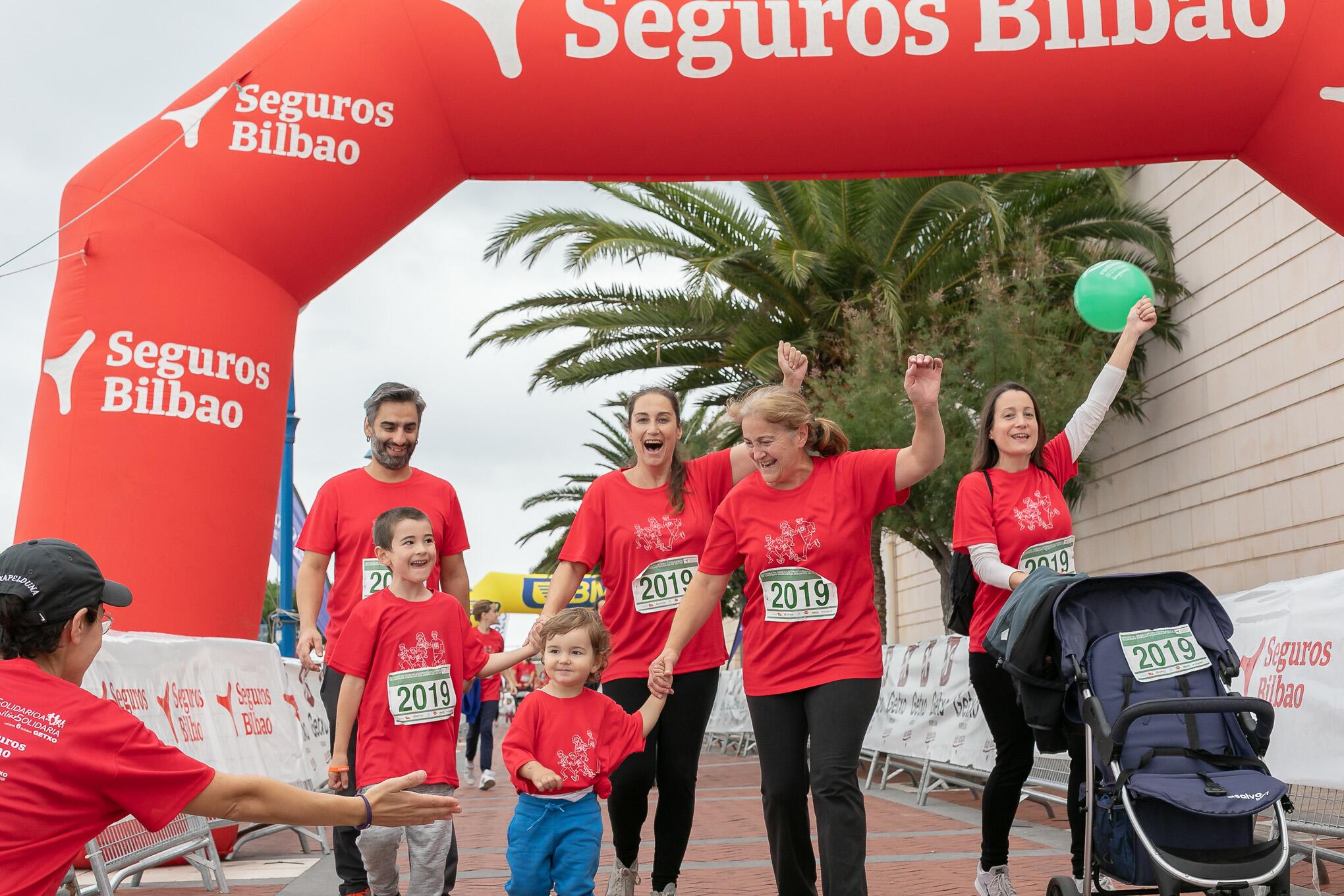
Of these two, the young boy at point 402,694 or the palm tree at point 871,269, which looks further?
the palm tree at point 871,269

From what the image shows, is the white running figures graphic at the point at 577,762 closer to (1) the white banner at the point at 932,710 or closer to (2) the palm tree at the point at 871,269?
(1) the white banner at the point at 932,710

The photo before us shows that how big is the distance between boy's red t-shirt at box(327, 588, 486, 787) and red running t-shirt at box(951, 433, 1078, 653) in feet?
6.81

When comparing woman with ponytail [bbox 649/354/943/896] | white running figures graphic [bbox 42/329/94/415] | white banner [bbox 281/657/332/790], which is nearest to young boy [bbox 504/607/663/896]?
woman with ponytail [bbox 649/354/943/896]

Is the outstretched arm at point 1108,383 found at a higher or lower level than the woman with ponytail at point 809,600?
higher

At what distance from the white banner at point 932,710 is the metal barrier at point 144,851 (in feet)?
14.7

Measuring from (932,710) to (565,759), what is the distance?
21.4 feet

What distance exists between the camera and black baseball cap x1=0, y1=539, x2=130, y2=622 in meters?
2.70

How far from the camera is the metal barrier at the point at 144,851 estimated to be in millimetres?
5207

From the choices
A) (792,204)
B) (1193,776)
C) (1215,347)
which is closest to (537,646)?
(1193,776)

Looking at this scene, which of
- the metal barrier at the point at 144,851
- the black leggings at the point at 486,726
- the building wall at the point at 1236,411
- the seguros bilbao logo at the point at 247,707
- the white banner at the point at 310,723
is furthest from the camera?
the black leggings at the point at 486,726

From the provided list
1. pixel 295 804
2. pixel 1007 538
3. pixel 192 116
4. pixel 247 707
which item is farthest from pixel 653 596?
pixel 192 116

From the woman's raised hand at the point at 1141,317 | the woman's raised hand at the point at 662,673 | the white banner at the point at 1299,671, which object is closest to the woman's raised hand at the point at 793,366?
the woman's raised hand at the point at 662,673

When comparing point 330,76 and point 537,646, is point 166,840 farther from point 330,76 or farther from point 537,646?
point 330,76

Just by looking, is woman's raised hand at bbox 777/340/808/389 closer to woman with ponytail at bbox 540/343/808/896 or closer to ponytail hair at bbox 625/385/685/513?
woman with ponytail at bbox 540/343/808/896
